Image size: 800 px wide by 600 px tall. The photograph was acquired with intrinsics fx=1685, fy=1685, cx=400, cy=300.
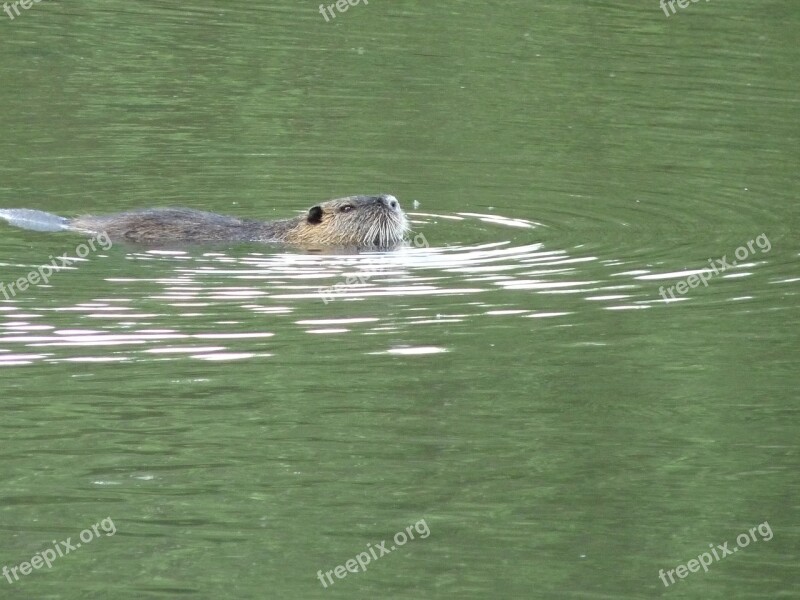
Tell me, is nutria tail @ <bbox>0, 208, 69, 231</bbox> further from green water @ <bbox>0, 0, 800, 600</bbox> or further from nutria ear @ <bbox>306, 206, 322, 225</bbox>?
nutria ear @ <bbox>306, 206, 322, 225</bbox>

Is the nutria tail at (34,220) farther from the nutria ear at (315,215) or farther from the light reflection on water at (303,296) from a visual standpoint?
the nutria ear at (315,215)

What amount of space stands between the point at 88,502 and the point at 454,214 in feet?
20.0

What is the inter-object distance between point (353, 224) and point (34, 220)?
82.8 inches

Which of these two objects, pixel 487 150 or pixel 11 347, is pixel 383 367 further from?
pixel 487 150

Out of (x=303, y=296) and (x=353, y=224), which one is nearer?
(x=303, y=296)

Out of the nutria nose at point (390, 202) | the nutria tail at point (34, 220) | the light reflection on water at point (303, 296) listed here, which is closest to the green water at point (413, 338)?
the light reflection on water at point (303, 296)

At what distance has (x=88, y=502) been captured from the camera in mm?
6016

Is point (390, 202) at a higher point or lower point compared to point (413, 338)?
higher

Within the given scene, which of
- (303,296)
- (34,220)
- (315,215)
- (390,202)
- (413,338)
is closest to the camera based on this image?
(413,338)

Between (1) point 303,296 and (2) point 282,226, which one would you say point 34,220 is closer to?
(2) point 282,226

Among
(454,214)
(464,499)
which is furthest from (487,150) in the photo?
(464,499)

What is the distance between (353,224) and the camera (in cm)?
1109

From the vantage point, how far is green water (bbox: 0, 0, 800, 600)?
5777 mm

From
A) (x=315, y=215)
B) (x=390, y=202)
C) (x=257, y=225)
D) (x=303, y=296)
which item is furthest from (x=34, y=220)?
(x=303, y=296)
